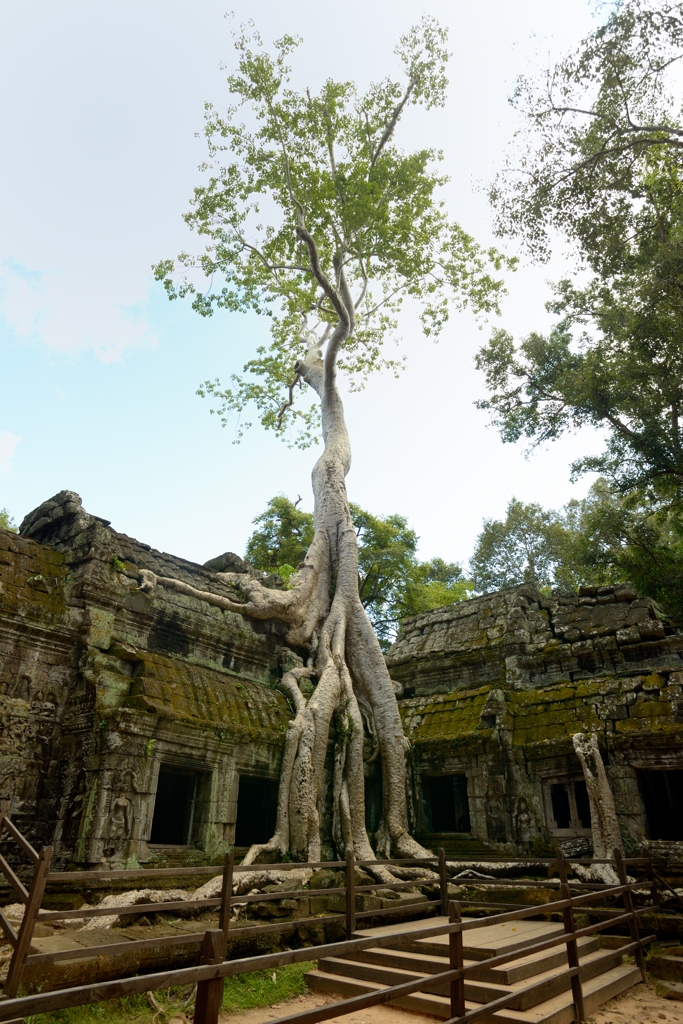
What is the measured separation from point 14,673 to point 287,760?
10.7 feet

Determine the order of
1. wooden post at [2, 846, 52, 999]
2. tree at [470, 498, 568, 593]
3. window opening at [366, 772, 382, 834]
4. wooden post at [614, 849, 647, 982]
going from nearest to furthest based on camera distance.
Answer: wooden post at [2, 846, 52, 999] < wooden post at [614, 849, 647, 982] < window opening at [366, 772, 382, 834] < tree at [470, 498, 568, 593]

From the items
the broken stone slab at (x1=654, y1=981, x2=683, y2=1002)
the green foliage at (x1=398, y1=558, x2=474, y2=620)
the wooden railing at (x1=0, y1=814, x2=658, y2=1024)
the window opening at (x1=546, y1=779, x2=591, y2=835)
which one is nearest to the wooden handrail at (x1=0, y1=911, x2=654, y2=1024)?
the wooden railing at (x1=0, y1=814, x2=658, y2=1024)

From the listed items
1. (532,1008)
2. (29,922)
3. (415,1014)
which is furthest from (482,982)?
(29,922)

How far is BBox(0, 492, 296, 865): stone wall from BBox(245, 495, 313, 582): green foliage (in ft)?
38.4

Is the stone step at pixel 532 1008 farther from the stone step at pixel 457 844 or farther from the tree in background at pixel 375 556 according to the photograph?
the tree in background at pixel 375 556

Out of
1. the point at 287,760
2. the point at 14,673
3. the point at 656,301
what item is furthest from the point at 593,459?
the point at 14,673

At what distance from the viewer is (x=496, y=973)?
4164 millimetres

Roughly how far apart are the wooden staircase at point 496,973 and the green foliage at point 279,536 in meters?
15.2

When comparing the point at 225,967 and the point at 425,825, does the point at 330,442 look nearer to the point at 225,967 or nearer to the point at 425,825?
the point at 425,825

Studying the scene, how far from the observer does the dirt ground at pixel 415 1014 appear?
4.21 metres

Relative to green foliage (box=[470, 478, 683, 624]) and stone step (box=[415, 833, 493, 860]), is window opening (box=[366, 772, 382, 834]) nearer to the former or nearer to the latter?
stone step (box=[415, 833, 493, 860])

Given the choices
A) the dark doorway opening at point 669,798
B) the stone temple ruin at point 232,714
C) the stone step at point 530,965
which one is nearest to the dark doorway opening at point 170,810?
the stone temple ruin at point 232,714

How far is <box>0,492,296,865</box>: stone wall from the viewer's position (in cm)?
617

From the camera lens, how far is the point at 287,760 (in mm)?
7770
